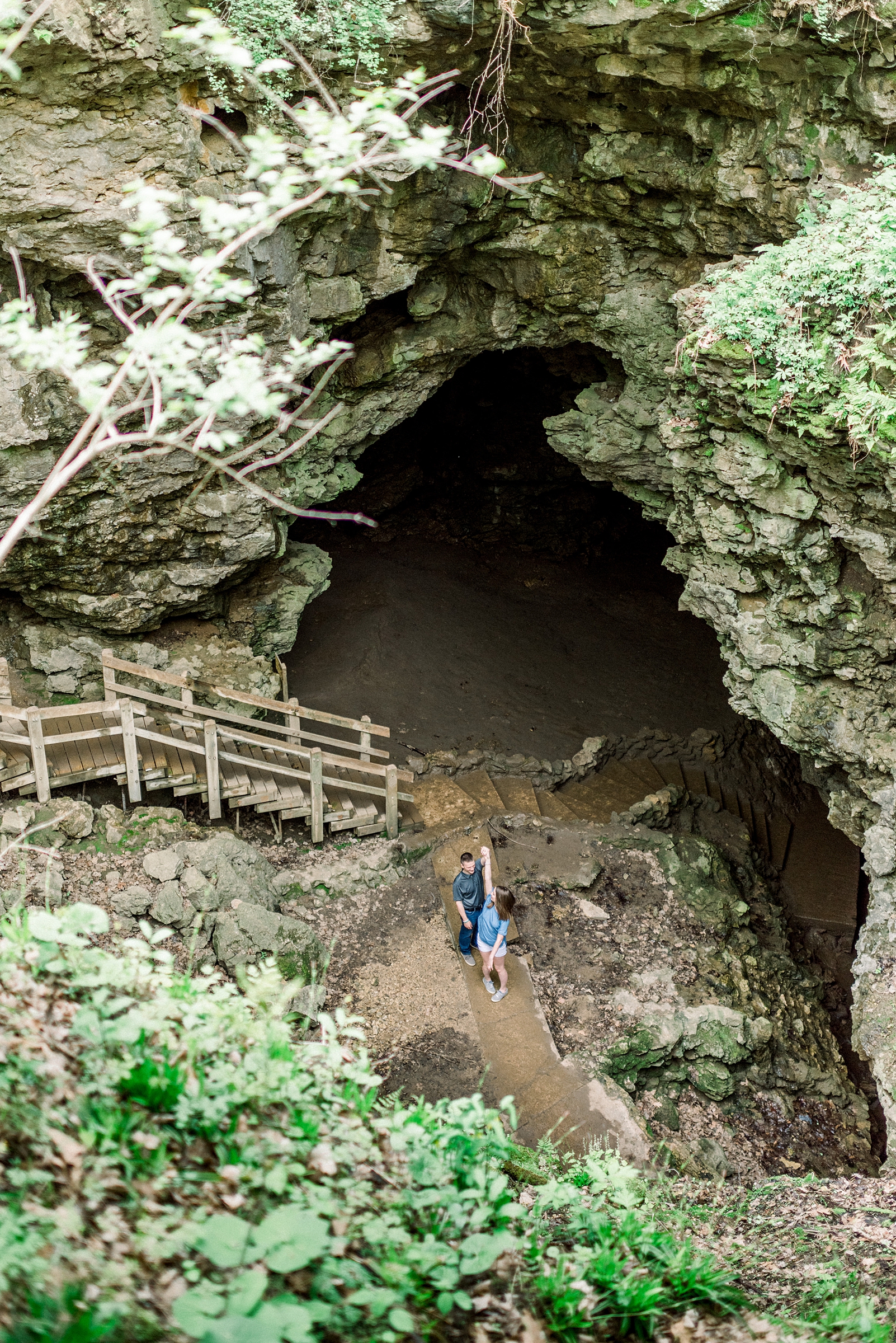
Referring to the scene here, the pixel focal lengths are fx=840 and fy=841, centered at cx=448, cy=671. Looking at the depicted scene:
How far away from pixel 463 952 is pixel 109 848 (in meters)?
3.71

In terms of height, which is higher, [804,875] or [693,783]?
[693,783]

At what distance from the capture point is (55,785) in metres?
8.76

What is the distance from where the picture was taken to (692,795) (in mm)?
12312

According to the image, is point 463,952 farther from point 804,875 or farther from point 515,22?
point 515,22

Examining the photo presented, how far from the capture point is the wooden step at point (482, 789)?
11.1m

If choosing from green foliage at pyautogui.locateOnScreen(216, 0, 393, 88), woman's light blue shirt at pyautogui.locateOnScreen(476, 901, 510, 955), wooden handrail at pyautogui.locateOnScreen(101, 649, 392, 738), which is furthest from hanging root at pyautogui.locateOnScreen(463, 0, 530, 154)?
woman's light blue shirt at pyautogui.locateOnScreen(476, 901, 510, 955)

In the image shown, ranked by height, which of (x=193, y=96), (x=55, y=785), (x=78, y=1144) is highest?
(x=193, y=96)

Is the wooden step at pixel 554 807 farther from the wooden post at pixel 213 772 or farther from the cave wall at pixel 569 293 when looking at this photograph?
the wooden post at pixel 213 772

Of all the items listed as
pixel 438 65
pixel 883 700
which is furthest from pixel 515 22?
pixel 883 700

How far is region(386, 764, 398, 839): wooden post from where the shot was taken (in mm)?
10016

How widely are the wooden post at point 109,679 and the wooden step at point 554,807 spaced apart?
5627mm

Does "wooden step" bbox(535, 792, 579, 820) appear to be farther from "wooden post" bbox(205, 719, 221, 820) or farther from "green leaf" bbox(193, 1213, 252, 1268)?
"green leaf" bbox(193, 1213, 252, 1268)

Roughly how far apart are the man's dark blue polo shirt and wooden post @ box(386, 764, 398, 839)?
2242mm

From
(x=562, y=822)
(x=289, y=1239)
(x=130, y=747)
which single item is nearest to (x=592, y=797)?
(x=562, y=822)
